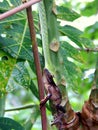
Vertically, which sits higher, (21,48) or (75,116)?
(21,48)

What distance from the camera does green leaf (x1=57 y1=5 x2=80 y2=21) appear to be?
82cm

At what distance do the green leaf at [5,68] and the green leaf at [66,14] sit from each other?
0.63 feet

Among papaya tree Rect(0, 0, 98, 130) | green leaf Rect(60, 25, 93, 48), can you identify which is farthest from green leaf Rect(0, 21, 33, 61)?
green leaf Rect(60, 25, 93, 48)

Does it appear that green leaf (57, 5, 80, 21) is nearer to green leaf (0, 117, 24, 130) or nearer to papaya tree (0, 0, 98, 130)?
papaya tree (0, 0, 98, 130)

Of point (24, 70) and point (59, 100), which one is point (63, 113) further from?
point (24, 70)

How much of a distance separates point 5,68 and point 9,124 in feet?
0.31

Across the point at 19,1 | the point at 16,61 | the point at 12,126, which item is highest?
the point at 19,1

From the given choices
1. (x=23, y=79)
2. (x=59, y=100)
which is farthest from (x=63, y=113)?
(x=23, y=79)

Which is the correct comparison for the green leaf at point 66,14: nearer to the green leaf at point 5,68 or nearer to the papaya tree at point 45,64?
the papaya tree at point 45,64

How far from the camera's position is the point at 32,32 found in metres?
0.56

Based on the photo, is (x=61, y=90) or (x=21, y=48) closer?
(x=61, y=90)

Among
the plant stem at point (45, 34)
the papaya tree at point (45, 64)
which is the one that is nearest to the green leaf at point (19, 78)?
the papaya tree at point (45, 64)

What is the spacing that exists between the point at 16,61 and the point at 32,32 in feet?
0.46

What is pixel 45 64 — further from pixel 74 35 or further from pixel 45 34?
pixel 74 35
